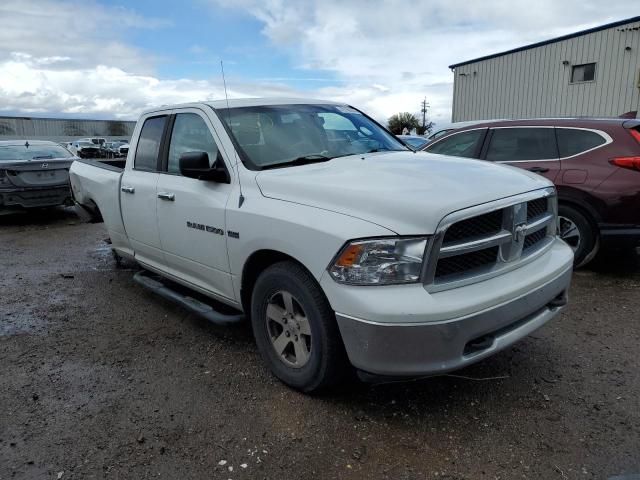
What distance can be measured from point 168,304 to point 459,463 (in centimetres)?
332

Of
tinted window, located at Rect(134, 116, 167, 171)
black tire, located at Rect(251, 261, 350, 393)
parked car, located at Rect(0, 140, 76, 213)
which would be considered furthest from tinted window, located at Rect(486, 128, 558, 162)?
parked car, located at Rect(0, 140, 76, 213)

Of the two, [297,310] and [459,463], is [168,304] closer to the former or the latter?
[297,310]

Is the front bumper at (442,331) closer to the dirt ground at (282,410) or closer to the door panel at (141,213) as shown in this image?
the dirt ground at (282,410)

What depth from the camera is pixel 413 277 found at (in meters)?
2.55

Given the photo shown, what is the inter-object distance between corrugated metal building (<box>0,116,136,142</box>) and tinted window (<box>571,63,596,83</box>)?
41.5m

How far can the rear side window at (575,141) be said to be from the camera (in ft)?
17.3

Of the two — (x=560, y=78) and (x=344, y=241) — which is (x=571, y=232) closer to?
(x=344, y=241)

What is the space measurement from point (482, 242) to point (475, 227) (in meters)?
0.09

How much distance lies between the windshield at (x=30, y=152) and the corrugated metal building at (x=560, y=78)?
57.2 ft

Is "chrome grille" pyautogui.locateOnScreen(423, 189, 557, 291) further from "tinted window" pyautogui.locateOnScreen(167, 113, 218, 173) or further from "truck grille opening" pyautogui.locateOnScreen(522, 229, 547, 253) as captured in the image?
"tinted window" pyautogui.locateOnScreen(167, 113, 218, 173)

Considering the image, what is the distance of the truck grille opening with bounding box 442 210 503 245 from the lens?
8.68 feet

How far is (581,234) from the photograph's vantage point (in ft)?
17.4

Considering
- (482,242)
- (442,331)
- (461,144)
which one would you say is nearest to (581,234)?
(461,144)

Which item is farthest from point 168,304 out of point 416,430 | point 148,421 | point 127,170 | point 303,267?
point 416,430
